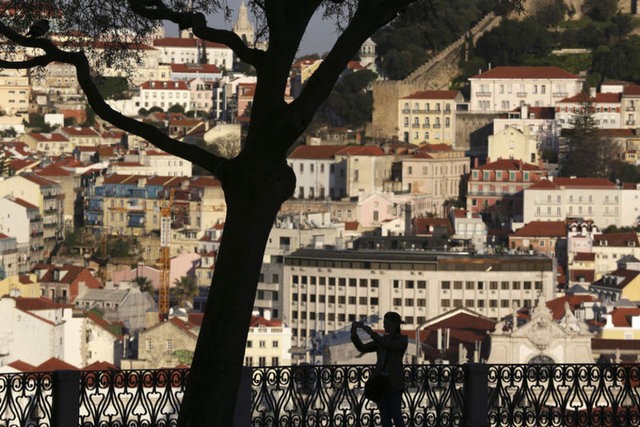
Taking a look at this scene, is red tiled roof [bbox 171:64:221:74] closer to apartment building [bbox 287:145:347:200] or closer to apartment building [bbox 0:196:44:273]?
apartment building [bbox 287:145:347:200]

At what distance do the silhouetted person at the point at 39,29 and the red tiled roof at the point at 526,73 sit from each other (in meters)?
83.6

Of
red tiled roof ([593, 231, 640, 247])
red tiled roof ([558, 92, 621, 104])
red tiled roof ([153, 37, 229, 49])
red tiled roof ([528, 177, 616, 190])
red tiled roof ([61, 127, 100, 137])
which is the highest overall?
red tiled roof ([153, 37, 229, 49])

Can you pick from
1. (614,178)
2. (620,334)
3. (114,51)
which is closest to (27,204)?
(614,178)

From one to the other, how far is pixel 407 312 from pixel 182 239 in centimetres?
2302

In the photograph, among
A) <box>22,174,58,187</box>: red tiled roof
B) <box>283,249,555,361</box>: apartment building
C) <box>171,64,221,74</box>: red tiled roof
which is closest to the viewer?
<box>283,249,555,361</box>: apartment building

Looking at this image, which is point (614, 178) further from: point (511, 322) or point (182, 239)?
point (511, 322)

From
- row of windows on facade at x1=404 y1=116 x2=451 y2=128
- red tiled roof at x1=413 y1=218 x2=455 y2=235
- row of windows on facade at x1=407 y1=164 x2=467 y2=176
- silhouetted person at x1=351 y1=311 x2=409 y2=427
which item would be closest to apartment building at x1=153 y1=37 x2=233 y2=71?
row of windows on facade at x1=404 y1=116 x2=451 y2=128

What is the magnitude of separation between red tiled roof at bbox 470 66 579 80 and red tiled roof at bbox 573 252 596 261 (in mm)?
25221

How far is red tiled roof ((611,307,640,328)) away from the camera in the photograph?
52812 mm

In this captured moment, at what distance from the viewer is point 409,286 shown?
61312 mm

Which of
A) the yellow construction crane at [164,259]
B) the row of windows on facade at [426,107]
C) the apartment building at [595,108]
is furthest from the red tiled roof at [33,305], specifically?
the row of windows on facade at [426,107]

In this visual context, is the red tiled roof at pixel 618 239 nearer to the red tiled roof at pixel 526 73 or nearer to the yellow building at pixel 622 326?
the yellow building at pixel 622 326

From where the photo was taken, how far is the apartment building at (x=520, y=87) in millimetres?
97250

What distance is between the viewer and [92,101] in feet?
44.5
